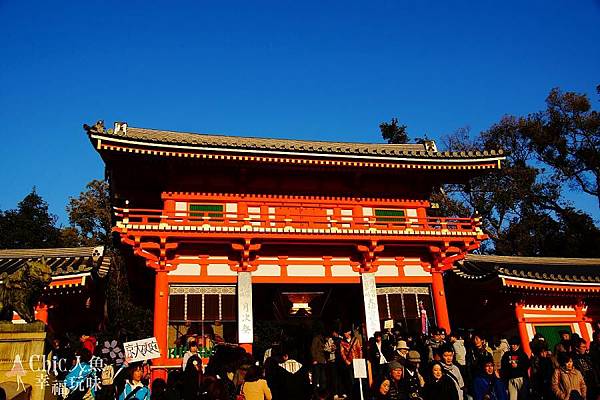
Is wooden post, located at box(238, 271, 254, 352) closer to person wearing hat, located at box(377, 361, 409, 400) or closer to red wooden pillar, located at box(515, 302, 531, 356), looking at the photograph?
person wearing hat, located at box(377, 361, 409, 400)

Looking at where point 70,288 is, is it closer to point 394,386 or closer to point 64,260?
point 64,260

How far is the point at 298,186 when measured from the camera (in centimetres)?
1703

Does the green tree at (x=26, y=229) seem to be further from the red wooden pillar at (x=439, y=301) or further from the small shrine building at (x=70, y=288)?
the red wooden pillar at (x=439, y=301)

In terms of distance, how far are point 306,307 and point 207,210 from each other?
555cm

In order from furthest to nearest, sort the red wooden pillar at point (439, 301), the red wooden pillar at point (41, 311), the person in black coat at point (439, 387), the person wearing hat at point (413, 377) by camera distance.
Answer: the red wooden pillar at point (439, 301) → the red wooden pillar at point (41, 311) → the person wearing hat at point (413, 377) → the person in black coat at point (439, 387)

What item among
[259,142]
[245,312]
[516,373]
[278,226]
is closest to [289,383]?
[516,373]

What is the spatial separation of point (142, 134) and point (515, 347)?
14.2 meters

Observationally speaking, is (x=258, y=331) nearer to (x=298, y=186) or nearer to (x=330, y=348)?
(x=298, y=186)

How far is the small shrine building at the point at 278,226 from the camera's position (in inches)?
573

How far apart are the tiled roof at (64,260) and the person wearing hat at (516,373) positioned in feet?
33.9

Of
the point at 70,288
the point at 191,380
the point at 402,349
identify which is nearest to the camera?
the point at 191,380

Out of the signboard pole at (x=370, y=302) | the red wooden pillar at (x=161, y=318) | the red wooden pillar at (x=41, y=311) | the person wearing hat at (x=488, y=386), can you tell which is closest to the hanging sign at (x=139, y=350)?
the red wooden pillar at (x=161, y=318)

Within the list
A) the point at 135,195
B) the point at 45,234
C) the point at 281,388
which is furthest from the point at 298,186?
the point at 45,234

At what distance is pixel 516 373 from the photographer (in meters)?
9.15
